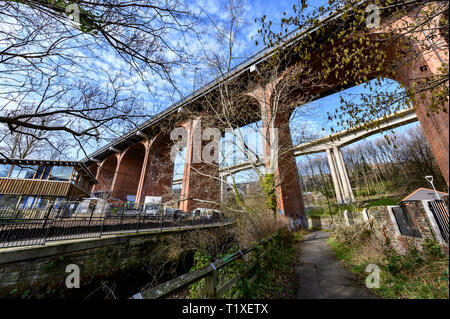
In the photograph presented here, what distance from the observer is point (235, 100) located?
10.3 m

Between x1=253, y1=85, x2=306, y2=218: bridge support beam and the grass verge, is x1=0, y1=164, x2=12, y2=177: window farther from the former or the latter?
the grass verge

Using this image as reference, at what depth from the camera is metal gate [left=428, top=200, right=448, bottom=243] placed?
4.11 metres

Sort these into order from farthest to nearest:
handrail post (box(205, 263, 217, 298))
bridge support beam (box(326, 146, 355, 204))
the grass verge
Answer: bridge support beam (box(326, 146, 355, 204)) → the grass verge → handrail post (box(205, 263, 217, 298))

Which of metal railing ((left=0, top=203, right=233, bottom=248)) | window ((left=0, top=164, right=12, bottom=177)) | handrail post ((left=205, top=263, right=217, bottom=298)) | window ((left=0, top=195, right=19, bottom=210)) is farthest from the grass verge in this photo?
window ((left=0, top=164, right=12, bottom=177))

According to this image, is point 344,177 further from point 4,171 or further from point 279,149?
point 4,171

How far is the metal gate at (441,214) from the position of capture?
162 inches

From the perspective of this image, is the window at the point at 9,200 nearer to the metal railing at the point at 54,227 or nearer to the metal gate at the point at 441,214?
the metal railing at the point at 54,227

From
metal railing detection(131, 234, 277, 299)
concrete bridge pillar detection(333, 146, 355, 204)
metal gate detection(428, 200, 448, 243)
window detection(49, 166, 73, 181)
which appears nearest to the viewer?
metal railing detection(131, 234, 277, 299)

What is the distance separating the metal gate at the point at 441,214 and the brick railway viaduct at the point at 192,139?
1.85 m

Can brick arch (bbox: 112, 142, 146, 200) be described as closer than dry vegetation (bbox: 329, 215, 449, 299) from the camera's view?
No

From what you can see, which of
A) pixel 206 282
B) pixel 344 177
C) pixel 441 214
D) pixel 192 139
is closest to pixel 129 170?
pixel 192 139

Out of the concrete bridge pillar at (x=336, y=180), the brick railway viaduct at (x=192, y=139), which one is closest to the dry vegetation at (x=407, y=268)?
the brick railway viaduct at (x=192, y=139)
